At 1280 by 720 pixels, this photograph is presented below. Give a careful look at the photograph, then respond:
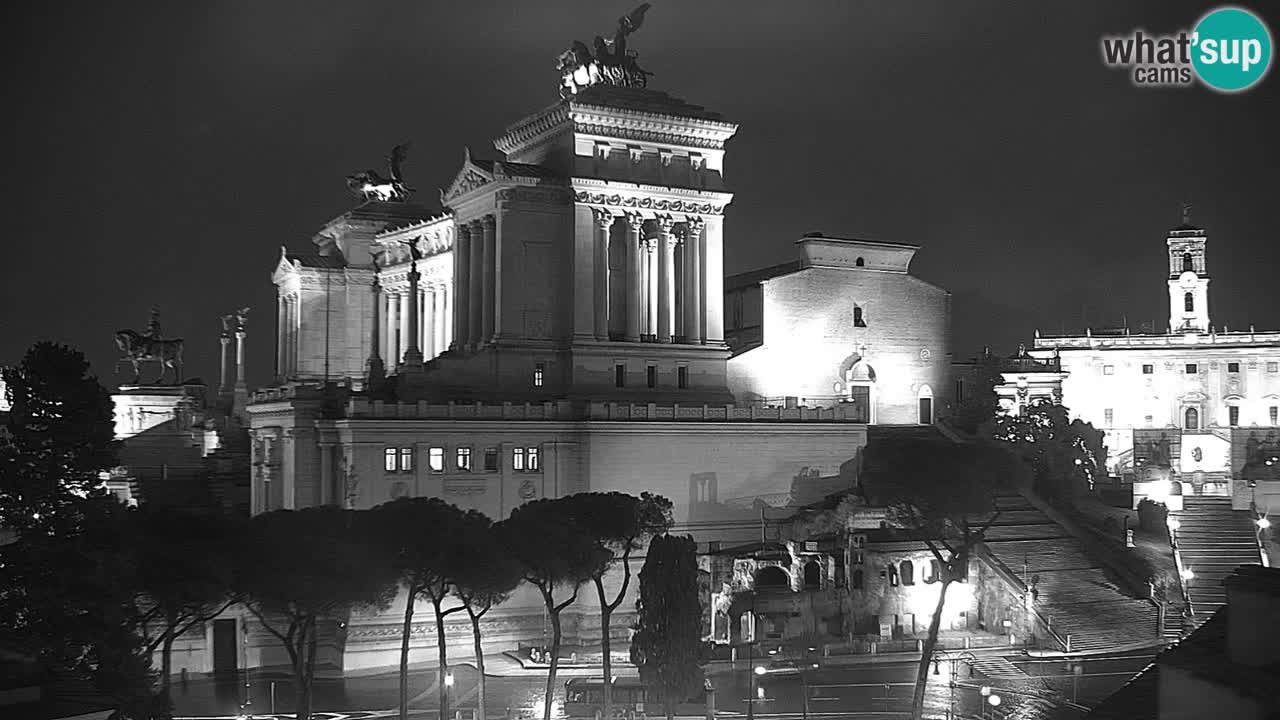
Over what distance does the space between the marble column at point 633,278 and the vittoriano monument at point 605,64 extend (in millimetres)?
8639

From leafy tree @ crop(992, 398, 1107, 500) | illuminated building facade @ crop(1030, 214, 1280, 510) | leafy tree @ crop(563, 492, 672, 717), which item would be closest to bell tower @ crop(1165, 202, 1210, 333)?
illuminated building facade @ crop(1030, 214, 1280, 510)

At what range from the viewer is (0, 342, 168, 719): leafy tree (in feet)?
130

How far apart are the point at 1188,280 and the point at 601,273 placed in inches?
2758

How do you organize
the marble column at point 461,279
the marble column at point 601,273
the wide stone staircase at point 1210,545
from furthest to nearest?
1. the marble column at point 461,279
2. the marble column at point 601,273
3. the wide stone staircase at point 1210,545

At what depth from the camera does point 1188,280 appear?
12219 centimetres

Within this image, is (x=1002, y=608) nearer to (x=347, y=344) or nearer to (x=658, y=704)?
(x=658, y=704)

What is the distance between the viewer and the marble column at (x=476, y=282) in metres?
76.6

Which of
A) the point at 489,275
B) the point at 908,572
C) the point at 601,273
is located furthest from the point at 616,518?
the point at 489,275

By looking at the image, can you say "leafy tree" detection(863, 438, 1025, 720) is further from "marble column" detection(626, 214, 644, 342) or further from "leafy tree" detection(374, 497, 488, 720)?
"leafy tree" detection(374, 497, 488, 720)

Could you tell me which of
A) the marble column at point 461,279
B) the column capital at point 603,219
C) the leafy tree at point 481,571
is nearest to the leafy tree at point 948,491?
the leafy tree at point 481,571

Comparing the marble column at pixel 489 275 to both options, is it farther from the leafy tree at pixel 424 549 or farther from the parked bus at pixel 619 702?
the parked bus at pixel 619 702

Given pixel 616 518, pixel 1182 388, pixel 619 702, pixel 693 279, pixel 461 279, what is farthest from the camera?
pixel 1182 388

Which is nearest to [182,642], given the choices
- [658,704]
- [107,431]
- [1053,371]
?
[107,431]

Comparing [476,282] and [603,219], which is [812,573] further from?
[476,282]
